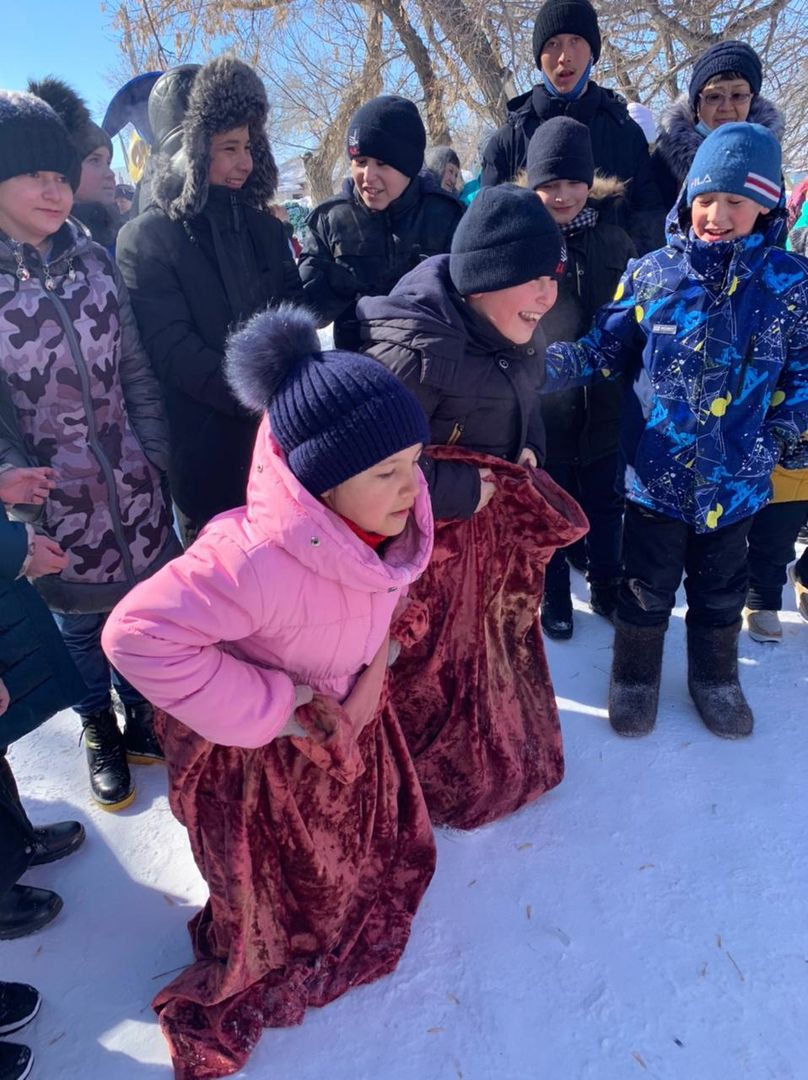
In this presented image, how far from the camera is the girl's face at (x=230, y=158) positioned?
2.37m

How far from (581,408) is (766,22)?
798 centimetres

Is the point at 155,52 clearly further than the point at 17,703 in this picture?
Yes

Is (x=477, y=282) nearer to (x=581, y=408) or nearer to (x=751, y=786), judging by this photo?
(x=581, y=408)

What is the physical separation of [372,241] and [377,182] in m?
0.20

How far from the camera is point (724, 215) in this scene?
207 centimetres

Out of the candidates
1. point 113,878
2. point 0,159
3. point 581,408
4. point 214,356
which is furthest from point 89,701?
point 581,408

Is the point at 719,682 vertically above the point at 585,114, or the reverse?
the point at 585,114

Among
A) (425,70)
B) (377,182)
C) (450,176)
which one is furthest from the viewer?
(425,70)

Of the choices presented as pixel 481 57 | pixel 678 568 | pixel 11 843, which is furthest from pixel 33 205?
pixel 481 57

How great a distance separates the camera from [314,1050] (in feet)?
5.25

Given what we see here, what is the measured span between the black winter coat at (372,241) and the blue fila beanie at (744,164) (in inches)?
41.8

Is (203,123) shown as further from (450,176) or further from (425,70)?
(425,70)

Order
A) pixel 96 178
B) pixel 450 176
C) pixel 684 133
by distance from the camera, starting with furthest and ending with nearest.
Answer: pixel 450 176, pixel 96 178, pixel 684 133

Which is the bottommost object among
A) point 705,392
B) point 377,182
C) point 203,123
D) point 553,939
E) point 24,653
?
point 553,939
